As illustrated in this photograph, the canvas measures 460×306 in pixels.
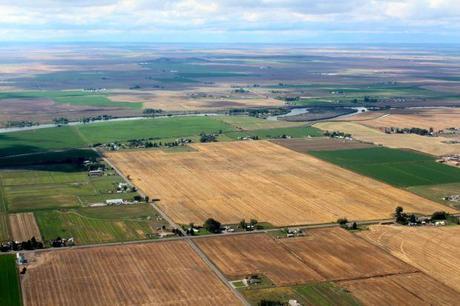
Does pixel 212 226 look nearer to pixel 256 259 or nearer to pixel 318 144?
pixel 256 259

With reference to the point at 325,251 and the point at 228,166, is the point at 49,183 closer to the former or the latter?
the point at 228,166

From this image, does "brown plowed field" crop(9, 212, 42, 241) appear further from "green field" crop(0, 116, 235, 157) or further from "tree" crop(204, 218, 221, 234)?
"green field" crop(0, 116, 235, 157)

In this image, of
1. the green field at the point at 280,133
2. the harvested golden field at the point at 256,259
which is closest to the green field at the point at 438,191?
the harvested golden field at the point at 256,259

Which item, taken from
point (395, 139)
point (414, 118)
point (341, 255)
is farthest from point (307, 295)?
point (414, 118)

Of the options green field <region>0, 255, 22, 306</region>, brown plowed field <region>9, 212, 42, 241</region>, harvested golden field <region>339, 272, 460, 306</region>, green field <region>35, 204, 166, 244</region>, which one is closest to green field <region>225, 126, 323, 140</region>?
green field <region>35, 204, 166, 244</region>

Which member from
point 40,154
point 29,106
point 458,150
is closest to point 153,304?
point 40,154

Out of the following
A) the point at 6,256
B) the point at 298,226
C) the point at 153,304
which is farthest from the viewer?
the point at 298,226
